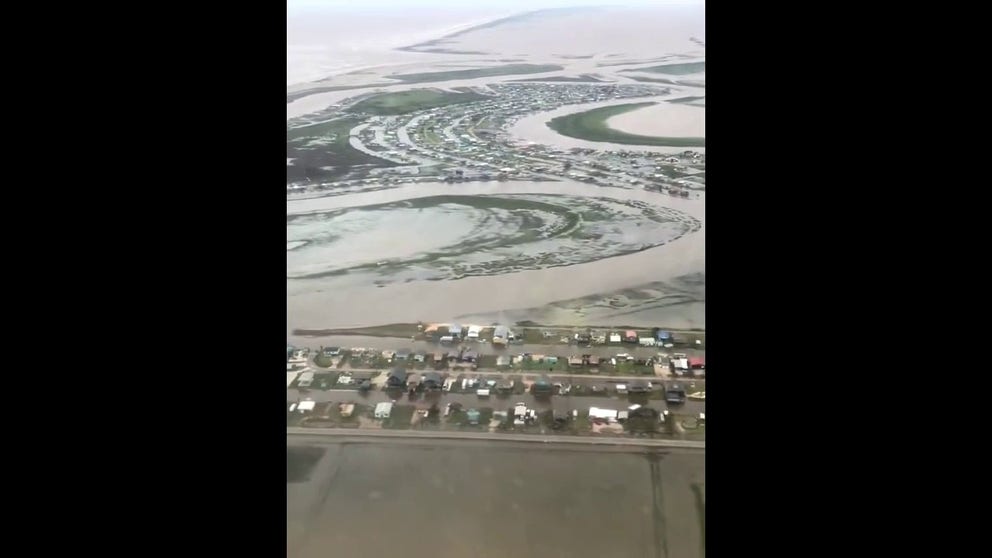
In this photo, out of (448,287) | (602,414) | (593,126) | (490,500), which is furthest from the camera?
(593,126)

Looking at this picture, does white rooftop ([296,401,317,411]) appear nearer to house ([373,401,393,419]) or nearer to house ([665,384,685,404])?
house ([373,401,393,419])

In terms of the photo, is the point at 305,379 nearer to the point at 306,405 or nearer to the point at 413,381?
the point at 306,405

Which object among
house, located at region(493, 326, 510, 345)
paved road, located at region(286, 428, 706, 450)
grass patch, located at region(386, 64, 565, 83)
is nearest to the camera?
paved road, located at region(286, 428, 706, 450)

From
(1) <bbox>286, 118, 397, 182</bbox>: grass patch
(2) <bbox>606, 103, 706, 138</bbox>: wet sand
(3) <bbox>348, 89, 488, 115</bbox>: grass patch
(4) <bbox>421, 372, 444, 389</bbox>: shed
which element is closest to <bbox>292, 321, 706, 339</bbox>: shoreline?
(4) <bbox>421, 372, 444, 389</bbox>: shed

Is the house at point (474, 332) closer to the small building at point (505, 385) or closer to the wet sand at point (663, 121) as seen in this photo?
the small building at point (505, 385)

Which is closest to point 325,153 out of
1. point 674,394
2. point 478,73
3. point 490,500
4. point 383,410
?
point 478,73

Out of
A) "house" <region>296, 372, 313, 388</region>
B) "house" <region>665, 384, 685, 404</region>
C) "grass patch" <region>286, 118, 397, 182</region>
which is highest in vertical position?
"grass patch" <region>286, 118, 397, 182</region>

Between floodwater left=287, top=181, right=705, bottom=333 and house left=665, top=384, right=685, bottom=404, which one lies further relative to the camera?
floodwater left=287, top=181, right=705, bottom=333

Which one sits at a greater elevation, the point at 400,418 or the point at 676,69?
the point at 676,69
